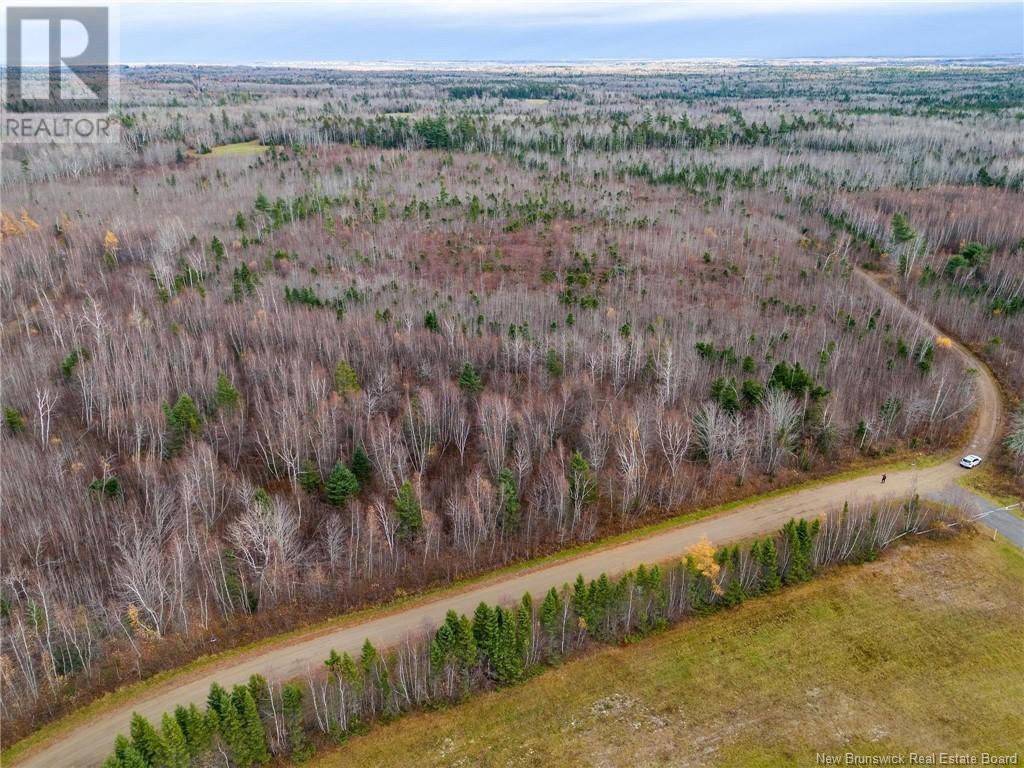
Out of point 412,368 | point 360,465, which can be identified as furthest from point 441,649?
point 412,368

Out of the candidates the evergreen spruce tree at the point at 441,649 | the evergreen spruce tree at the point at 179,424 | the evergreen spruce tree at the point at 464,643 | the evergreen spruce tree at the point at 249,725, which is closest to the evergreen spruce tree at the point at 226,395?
the evergreen spruce tree at the point at 179,424

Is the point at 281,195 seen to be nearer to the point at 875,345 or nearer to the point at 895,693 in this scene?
the point at 875,345

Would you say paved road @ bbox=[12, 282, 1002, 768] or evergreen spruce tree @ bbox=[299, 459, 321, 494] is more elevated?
evergreen spruce tree @ bbox=[299, 459, 321, 494]

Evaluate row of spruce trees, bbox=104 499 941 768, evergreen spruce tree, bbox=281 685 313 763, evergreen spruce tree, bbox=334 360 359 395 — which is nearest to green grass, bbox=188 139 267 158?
evergreen spruce tree, bbox=334 360 359 395

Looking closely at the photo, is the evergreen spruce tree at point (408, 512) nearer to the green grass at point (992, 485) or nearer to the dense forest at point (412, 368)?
the dense forest at point (412, 368)

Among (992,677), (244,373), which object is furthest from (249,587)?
(992,677)

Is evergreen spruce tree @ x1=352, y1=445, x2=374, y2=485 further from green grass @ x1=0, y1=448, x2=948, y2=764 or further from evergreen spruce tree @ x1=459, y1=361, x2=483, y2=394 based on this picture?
evergreen spruce tree @ x1=459, y1=361, x2=483, y2=394

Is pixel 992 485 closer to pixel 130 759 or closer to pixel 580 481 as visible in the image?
pixel 580 481
